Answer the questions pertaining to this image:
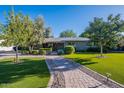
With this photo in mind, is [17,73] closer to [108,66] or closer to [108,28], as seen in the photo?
[108,66]

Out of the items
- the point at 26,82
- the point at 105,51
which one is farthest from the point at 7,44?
the point at 105,51

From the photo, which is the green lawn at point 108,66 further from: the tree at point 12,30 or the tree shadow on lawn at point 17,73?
the tree at point 12,30

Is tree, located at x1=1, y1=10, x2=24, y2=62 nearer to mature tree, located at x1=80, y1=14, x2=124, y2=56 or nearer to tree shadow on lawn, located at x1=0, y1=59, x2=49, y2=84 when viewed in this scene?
tree shadow on lawn, located at x1=0, y1=59, x2=49, y2=84

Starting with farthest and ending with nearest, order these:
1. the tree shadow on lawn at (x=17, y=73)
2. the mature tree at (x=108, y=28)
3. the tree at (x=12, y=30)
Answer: the mature tree at (x=108, y=28) < the tree at (x=12, y=30) < the tree shadow on lawn at (x=17, y=73)

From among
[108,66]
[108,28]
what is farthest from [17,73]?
[108,28]

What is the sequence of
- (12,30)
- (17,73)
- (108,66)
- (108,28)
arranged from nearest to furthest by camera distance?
(17,73) < (108,66) < (12,30) < (108,28)

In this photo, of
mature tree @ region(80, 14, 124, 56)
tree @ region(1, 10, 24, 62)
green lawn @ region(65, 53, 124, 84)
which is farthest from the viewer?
mature tree @ region(80, 14, 124, 56)

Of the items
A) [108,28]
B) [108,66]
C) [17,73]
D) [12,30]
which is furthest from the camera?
[108,28]

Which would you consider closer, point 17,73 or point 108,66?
point 17,73

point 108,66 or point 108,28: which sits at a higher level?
point 108,28

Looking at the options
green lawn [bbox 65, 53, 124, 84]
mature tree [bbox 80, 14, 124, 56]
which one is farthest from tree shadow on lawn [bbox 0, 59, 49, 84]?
mature tree [bbox 80, 14, 124, 56]

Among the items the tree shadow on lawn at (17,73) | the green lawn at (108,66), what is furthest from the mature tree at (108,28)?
the tree shadow on lawn at (17,73)

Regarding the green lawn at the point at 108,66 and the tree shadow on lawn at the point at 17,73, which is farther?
the green lawn at the point at 108,66
